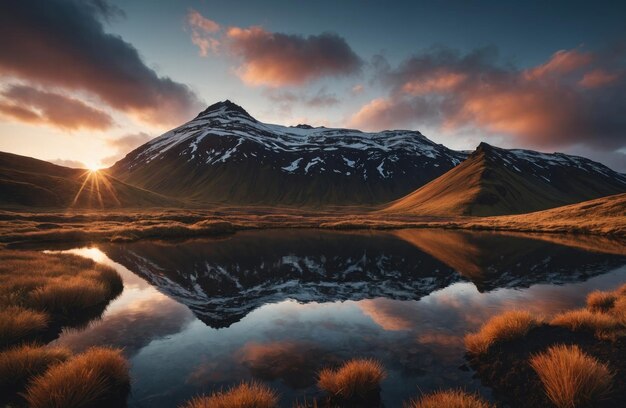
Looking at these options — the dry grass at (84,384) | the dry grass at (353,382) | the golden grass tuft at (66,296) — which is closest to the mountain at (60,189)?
the golden grass tuft at (66,296)

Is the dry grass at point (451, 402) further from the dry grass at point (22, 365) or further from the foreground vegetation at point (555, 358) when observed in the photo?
the dry grass at point (22, 365)

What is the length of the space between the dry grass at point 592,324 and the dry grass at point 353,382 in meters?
8.94

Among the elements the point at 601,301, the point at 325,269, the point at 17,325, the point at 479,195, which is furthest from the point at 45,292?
the point at 479,195

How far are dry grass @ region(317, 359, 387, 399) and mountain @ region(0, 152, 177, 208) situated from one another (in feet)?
431

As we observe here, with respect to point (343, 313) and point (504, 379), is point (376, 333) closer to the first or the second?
point (343, 313)

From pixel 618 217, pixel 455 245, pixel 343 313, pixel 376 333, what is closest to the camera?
pixel 376 333

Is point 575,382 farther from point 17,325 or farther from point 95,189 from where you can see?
point 95,189

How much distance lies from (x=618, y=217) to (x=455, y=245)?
4619cm

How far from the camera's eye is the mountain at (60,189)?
109025mm

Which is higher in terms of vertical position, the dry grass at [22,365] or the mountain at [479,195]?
the mountain at [479,195]

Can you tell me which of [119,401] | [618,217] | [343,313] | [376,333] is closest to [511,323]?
[376,333]

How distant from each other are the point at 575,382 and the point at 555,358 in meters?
0.98

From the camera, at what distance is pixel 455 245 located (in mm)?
→ 48406

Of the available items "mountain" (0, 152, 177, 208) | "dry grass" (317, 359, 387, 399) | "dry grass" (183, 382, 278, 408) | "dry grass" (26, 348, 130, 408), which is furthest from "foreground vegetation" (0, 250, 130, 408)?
"mountain" (0, 152, 177, 208)
